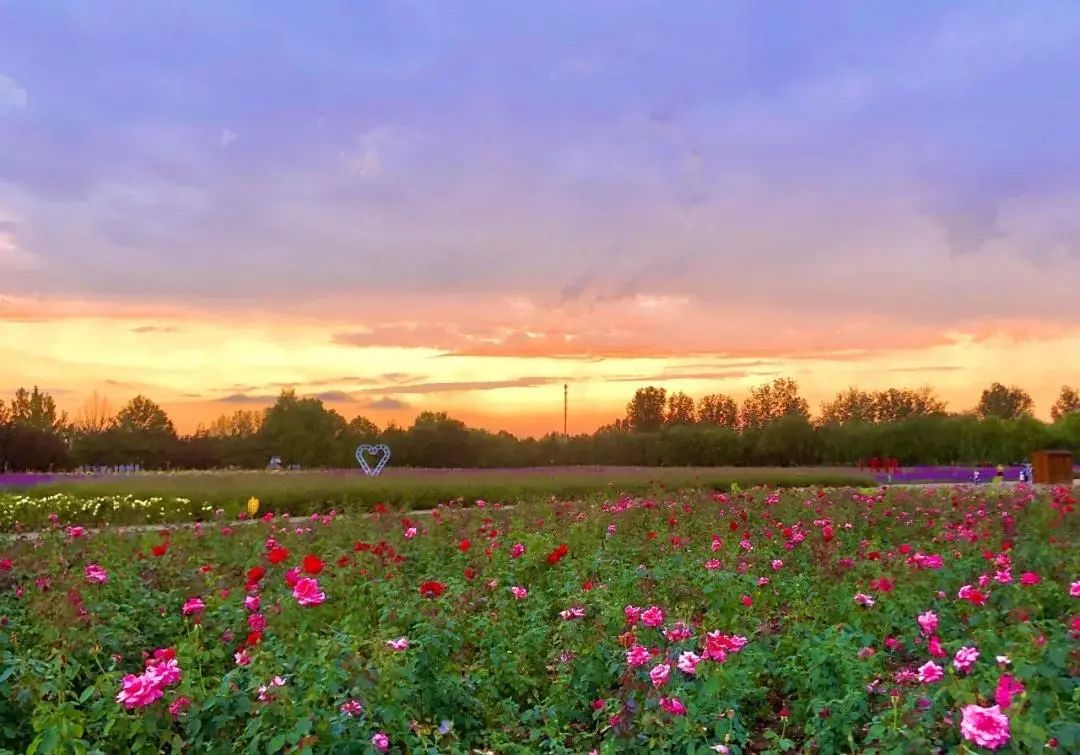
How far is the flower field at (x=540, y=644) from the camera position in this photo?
3125 millimetres

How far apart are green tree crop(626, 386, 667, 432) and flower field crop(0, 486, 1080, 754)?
137 feet

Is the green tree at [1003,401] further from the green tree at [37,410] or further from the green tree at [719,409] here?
the green tree at [37,410]

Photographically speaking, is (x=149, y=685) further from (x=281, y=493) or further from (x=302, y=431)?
(x=302, y=431)

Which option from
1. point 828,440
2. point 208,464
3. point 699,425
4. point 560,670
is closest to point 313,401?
point 208,464

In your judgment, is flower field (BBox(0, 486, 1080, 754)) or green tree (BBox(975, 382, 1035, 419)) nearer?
flower field (BBox(0, 486, 1080, 754))

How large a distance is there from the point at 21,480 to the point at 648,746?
67.3 feet

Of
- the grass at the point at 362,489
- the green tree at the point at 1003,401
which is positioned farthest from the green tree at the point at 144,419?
the green tree at the point at 1003,401

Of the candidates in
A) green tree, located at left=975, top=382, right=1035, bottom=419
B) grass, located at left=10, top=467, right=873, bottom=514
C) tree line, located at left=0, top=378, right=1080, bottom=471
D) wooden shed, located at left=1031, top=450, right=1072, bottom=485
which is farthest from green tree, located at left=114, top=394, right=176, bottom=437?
green tree, located at left=975, top=382, right=1035, bottom=419

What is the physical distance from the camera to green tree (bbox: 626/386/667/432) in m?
50.5

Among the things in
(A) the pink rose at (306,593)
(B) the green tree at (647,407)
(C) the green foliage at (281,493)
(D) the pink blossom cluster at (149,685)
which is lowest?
(C) the green foliage at (281,493)

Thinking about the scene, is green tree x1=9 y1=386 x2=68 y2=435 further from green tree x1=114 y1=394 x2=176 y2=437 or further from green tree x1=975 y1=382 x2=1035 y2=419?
green tree x1=975 y1=382 x2=1035 y2=419

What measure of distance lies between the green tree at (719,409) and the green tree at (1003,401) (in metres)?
20.0

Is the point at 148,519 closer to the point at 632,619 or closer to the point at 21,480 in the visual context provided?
the point at 21,480

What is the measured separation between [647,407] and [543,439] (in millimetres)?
13021
